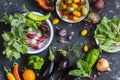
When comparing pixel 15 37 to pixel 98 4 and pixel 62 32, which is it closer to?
pixel 62 32

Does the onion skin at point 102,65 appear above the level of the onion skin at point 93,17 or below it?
below

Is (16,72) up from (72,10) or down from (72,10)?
down

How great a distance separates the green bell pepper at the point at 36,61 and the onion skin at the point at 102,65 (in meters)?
0.19

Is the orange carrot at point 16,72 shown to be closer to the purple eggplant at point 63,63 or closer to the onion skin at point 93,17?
the purple eggplant at point 63,63

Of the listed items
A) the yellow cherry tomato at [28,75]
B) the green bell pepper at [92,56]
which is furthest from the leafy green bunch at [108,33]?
the yellow cherry tomato at [28,75]

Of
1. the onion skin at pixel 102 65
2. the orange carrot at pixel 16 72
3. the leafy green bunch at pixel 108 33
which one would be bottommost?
the onion skin at pixel 102 65

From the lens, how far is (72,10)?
1.74 meters

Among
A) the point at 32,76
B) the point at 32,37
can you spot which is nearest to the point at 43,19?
the point at 32,37

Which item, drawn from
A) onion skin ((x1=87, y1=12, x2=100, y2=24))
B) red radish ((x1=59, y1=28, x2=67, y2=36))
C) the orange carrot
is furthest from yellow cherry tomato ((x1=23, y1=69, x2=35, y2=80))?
onion skin ((x1=87, y1=12, x2=100, y2=24))

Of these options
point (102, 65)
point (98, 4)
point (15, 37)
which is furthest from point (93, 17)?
point (15, 37)

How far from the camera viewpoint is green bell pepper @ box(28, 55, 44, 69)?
1.74 meters

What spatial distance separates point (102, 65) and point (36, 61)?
23cm

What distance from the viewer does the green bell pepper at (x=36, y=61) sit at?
1.74 m

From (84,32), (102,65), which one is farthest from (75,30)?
(102,65)
